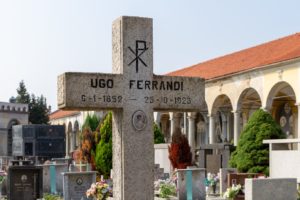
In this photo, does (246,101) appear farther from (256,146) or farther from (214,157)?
(256,146)

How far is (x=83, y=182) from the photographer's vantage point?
725 inches

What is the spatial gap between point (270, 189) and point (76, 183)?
6168mm

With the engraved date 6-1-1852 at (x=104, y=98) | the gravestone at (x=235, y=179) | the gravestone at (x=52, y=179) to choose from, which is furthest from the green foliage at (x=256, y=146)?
the engraved date 6-1-1852 at (x=104, y=98)

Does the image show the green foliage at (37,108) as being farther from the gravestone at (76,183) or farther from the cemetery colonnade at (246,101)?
the gravestone at (76,183)

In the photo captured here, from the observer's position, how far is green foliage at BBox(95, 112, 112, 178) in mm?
28688

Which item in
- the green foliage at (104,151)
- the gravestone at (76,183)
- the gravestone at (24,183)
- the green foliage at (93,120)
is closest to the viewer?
the gravestone at (76,183)

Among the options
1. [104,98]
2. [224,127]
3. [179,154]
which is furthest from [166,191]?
[224,127]

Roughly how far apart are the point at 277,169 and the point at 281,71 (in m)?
11.8

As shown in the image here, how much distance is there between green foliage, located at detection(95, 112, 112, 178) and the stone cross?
1854 centimetres

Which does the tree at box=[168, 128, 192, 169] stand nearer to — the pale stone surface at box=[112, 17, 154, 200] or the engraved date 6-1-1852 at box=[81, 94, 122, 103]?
the pale stone surface at box=[112, 17, 154, 200]

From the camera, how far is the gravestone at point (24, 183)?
63.3 feet

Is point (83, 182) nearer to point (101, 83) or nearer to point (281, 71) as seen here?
point (101, 83)

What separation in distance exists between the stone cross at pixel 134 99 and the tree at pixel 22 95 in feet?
248

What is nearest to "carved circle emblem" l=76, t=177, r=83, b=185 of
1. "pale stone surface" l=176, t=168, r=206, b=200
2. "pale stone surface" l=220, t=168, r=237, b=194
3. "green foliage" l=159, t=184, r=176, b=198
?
"green foliage" l=159, t=184, r=176, b=198
